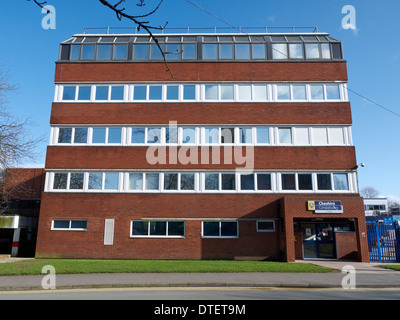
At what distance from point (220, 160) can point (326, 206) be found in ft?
21.4

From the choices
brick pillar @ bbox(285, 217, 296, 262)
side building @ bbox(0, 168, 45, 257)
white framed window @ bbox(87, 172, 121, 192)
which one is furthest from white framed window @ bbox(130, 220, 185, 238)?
side building @ bbox(0, 168, 45, 257)

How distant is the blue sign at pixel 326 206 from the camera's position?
17406mm

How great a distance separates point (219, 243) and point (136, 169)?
21.7 feet

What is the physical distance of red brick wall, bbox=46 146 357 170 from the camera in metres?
19.3

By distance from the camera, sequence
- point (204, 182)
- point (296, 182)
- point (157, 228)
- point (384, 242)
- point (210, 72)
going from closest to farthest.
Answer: point (384, 242), point (157, 228), point (296, 182), point (204, 182), point (210, 72)

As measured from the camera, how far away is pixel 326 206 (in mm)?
17438

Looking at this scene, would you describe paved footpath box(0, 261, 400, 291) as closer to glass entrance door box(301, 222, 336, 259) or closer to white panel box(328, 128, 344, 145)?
glass entrance door box(301, 222, 336, 259)

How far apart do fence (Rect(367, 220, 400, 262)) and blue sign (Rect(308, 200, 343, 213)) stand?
2694 millimetres

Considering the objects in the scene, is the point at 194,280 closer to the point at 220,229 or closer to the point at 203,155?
the point at 220,229

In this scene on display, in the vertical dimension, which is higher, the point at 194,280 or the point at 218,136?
the point at 218,136

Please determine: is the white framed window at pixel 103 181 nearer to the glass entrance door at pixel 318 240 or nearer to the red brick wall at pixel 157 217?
the red brick wall at pixel 157 217

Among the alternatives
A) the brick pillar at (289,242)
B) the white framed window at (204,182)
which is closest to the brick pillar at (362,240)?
the white framed window at (204,182)

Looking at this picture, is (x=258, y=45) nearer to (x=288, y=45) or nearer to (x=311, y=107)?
(x=288, y=45)

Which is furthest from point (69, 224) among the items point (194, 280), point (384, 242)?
point (384, 242)
